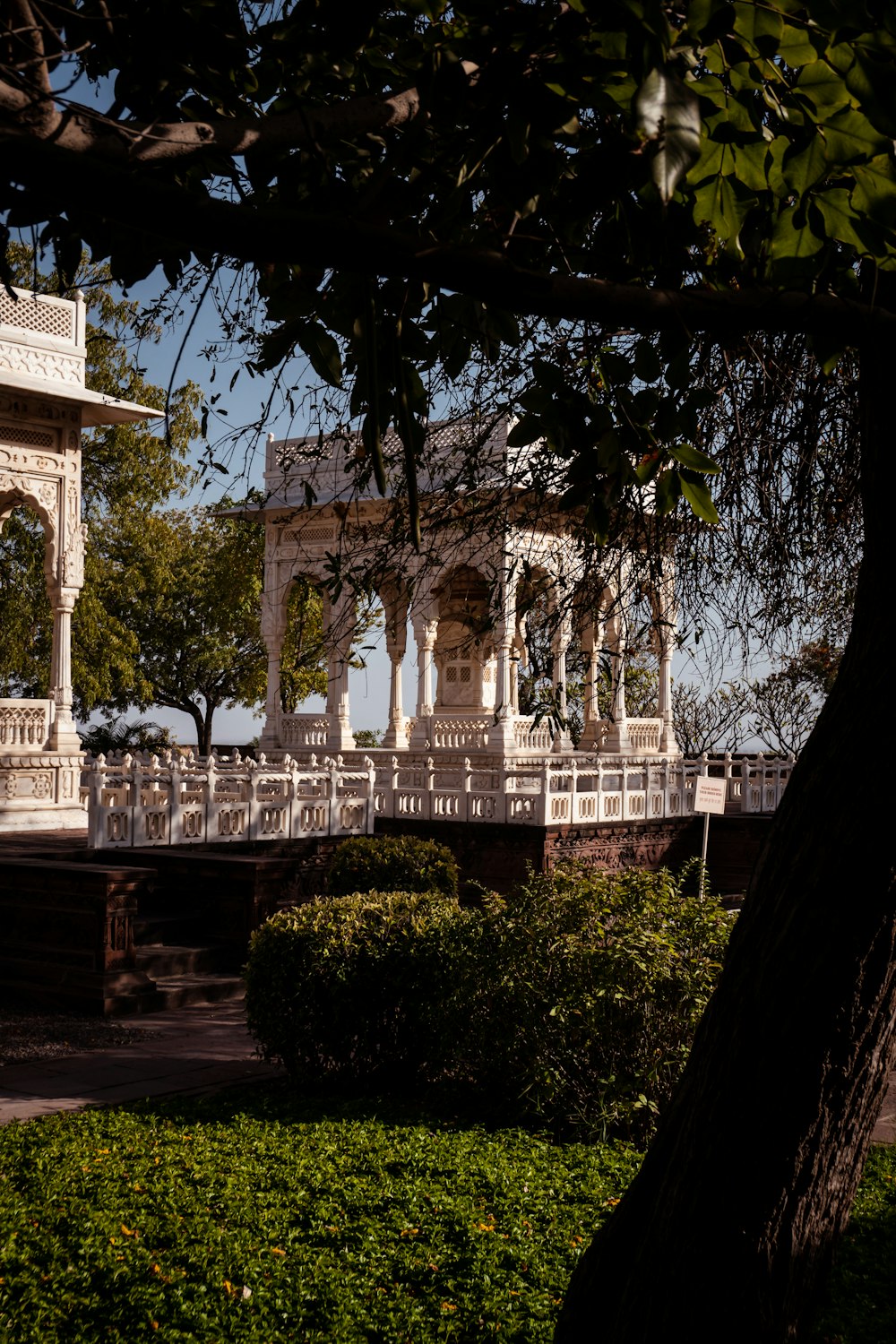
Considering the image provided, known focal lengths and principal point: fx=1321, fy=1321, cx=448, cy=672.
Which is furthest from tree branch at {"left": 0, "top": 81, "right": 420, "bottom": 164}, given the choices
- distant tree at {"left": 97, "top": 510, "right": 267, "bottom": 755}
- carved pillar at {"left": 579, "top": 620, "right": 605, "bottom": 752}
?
distant tree at {"left": 97, "top": 510, "right": 267, "bottom": 755}

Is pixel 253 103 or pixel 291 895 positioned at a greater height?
pixel 253 103

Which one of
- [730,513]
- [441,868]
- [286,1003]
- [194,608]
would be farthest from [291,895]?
[194,608]

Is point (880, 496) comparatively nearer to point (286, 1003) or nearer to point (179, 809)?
point (286, 1003)

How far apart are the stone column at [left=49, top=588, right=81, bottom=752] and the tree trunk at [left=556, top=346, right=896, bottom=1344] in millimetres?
16397

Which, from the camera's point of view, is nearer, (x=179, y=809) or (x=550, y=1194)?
(x=550, y=1194)

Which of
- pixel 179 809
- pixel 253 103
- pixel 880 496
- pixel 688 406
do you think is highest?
pixel 253 103

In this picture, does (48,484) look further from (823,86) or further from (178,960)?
(823,86)

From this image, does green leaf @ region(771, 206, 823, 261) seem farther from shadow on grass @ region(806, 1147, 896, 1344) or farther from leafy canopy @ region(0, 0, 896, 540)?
shadow on grass @ region(806, 1147, 896, 1344)

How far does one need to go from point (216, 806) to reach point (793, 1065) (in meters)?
13.1

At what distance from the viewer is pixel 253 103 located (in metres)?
4.52

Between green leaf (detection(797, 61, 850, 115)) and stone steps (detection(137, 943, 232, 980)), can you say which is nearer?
green leaf (detection(797, 61, 850, 115))

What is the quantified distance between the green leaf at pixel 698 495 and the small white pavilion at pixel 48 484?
16.1m

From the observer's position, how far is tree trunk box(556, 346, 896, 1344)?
11.1 ft

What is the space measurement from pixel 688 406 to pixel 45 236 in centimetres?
213
